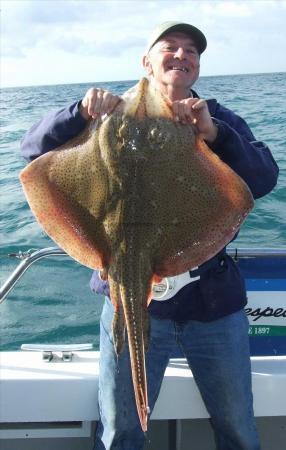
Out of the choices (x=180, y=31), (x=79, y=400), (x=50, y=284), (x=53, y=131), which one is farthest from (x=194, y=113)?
(x=50, y=284)

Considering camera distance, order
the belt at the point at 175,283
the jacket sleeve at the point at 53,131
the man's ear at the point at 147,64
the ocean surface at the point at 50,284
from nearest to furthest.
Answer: the jacket sleeve at the point at 53,131, the belt at the point at 175,283, the man's ear at the point at 147,64, the ocean surface at the point at 50,284

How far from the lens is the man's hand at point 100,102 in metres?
2.21

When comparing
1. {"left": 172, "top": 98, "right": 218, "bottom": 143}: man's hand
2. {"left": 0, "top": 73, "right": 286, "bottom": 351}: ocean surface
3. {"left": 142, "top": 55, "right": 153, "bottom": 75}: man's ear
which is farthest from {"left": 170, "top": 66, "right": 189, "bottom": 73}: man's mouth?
{"left": 0, "top": 73, "right": 286, "bottom": 351}: ocean surface

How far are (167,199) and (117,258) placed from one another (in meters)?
0.33

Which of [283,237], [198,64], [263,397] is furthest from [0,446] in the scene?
[283,237]

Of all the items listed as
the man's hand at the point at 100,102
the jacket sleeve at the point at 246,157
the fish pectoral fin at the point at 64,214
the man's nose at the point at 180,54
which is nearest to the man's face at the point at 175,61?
the man's nose at the point at 180,54

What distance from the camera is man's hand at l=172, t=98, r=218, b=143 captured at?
220 centimetres

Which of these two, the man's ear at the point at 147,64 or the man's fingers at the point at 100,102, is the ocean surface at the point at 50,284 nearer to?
the man's ear at the point at 147,64

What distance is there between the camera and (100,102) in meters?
2.22

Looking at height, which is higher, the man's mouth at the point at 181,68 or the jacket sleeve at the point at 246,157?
the man's mouth at the point at 181,68

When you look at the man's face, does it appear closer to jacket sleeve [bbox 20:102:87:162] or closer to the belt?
jacket sleeve [bbox 20:102:87:162]

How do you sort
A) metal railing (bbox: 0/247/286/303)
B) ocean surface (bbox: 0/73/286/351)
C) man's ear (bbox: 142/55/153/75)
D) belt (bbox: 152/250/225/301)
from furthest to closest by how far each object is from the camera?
ocean surface (bbox: 0/73/286/351), metal railing (bbox: 0/247/286/303), man's ear (bbox: 142/55/153/75), belt (bbox: 152/250/225/301)

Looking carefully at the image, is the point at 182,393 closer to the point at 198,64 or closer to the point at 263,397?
the point at 263,397

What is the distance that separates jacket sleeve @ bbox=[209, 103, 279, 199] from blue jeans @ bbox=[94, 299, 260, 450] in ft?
2.59
